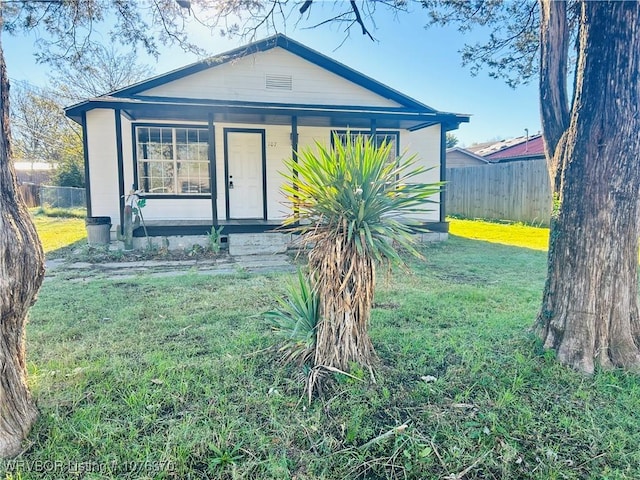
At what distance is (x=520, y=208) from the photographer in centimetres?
1463

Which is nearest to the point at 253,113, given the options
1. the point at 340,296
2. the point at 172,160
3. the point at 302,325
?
the point at 172,160

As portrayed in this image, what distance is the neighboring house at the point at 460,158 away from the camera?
81.5 feet

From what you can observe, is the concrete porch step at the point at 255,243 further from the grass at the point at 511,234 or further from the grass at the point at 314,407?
the grass at the point at 511,234

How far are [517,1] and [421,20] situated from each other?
1454 millimetres

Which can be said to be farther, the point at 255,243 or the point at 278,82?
the point at 278,82

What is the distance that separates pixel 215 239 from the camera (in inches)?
348

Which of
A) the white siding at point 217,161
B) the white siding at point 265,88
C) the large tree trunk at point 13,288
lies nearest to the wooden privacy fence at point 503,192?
the white siding at point 217,161

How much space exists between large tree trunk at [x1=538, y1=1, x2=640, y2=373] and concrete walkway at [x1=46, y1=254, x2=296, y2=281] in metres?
4.64

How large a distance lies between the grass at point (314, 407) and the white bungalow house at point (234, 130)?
588 centimetres

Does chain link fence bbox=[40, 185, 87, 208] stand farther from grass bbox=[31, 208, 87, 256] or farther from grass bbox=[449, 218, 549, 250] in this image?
grass bbox=[449, 218, 549, 250]

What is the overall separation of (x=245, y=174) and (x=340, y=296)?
28.2 ft

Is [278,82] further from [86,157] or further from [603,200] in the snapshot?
[603,200]

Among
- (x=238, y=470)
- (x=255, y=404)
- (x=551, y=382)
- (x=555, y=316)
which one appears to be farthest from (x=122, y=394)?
(x=555, y=316)

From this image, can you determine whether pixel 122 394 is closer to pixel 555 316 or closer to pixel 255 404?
pixel 255 404
